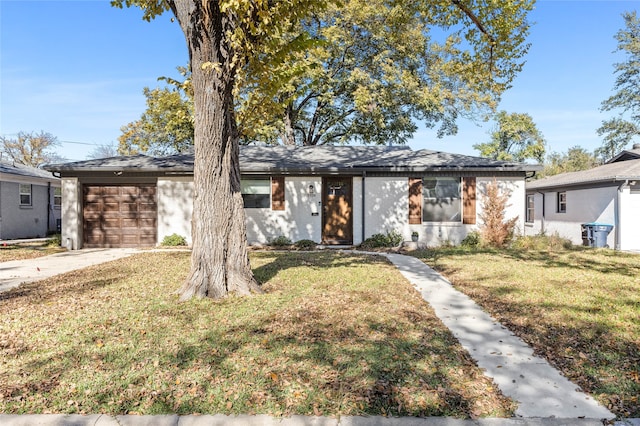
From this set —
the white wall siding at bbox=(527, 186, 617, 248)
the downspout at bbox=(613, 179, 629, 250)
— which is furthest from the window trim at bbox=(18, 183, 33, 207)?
the downspout at bbox=(613, 179, 629, 250)

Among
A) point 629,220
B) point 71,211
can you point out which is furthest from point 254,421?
point 629,220

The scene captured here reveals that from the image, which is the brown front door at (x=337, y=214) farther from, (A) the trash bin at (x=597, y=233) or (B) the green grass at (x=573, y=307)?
(A) the trash bin at (x=597, y=233)

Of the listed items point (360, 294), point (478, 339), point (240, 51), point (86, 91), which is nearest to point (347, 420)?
point (478, 339)

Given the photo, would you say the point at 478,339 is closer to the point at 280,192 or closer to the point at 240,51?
the point at 240,51

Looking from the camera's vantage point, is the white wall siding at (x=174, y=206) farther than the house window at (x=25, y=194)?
No

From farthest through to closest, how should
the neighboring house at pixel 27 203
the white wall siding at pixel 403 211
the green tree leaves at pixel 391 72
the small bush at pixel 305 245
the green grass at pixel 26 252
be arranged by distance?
the neighboring house at pixel 27 203 < the white wall siding at pixel 403 211 < the small bush at pixel 305 245 < the green grass at pixel 26 252 < the green tree leaves at pixel 391 72

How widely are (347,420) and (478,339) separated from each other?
7.39 feet

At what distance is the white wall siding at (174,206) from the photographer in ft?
40.6

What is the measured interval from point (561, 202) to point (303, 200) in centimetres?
1251

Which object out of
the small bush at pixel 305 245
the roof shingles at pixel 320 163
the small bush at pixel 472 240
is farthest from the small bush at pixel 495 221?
the small bush at pixel 305 245

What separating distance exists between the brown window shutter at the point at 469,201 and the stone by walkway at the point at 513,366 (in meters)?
7.00

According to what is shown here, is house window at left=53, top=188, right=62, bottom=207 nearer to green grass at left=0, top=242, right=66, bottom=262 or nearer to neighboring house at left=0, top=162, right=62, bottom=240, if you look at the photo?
neighboring house at left=0, top=162, right=62, bottom=240

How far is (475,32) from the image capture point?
10.4 m

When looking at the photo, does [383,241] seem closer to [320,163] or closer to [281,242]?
[281,242]
